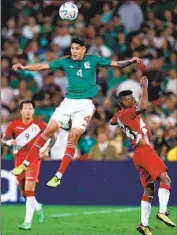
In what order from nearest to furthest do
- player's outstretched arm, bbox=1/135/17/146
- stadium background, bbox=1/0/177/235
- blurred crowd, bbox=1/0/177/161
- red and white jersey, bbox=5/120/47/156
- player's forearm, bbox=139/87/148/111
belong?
player's forearm, bbox=139/87/148/111
player's outstretched arm, bbox=1/135/17/146
red and white jersey, bbox=5/120/47/156
stadium background, bbox=1/0/177/235
blurred crowd, bbox=1/0/177/161

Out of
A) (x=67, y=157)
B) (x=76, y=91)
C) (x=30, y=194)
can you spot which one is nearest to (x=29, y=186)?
(x=30, y=194)

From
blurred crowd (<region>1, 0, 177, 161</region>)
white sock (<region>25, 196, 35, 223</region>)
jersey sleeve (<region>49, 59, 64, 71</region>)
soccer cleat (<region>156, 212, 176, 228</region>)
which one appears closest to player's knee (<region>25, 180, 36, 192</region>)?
white sock (<region>25, 196, 35, 223</region>)

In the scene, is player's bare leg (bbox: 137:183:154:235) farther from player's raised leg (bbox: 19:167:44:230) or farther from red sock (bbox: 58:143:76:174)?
player's raised leg (bbox: 19:167:44:230)

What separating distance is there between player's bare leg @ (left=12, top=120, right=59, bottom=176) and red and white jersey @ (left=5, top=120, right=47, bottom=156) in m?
1.37

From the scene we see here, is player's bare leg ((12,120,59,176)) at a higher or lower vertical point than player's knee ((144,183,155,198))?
higher

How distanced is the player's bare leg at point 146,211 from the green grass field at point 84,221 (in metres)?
0.68

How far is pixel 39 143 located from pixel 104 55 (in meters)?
9.39

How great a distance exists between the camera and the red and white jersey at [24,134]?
1644 cm

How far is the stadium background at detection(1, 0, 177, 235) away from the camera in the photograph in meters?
21.1

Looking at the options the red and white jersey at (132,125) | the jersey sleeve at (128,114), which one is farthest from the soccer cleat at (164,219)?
the jersey sleeve at (128,114)

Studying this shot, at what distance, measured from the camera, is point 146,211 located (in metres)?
14.4

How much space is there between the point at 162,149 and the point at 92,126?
5.98 feet

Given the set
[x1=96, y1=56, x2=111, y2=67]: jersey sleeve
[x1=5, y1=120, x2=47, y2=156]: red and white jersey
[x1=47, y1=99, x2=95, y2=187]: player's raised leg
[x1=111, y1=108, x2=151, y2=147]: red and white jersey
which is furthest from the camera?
[x1=5, y1=120, x2=47, y2=156]: red and white jersey

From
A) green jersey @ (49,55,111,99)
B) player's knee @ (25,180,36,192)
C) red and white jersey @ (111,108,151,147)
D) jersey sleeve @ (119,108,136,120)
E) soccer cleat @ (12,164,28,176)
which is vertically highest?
green jersey @ (49,55,111,99)
